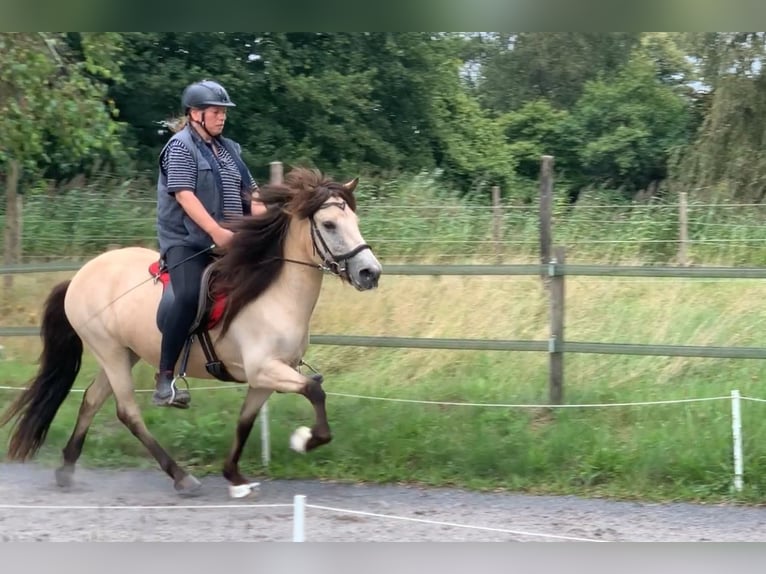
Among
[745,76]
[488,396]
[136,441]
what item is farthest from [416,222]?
[745,76]

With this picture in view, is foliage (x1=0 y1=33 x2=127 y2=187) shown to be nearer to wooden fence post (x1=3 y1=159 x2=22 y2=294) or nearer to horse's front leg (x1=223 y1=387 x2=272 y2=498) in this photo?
wooden fence post (x1=3 y1=159 x2=22 y2=294)

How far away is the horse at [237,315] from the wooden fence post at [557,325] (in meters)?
1.67

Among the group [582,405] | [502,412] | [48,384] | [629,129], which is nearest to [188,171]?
[48,384]

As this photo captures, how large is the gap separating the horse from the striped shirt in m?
0.21

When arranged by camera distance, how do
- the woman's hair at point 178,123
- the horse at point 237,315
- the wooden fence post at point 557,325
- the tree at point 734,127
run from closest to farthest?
the horse at point 237,315 < the woman's hair at point 178,123 < the wooden fence post at point 557,325 < the tree at point 734,127

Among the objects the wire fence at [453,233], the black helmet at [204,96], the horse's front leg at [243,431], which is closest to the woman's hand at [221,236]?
the black helmet at [204,96]

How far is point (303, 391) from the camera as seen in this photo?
4.79 meters

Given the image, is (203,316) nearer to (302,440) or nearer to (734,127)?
(302,440)

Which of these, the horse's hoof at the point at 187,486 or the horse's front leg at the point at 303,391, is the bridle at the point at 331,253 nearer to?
the horse's front leg at the point at 303,391

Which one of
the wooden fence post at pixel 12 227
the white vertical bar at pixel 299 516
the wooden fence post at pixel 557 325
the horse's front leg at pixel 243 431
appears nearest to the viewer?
the white vertical bar at pixel 299 516

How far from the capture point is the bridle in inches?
181

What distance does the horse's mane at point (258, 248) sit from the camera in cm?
495

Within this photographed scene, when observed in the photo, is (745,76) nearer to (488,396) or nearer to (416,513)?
(488,396)

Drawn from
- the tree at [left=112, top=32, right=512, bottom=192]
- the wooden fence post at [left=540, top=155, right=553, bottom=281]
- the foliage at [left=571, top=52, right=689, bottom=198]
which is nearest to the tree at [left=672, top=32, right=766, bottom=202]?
the foliage at [left=571, top=52, right=689, bottom=198]
